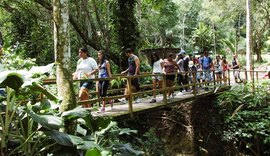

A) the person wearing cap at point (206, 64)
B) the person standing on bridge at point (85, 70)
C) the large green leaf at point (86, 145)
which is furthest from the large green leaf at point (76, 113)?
the person wearing cap at point (206, 64)

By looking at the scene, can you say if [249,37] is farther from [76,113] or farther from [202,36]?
[202,36]

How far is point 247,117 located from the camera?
10305 millimetres

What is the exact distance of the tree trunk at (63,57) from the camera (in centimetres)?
A: 418

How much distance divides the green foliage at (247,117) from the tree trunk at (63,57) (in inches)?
280

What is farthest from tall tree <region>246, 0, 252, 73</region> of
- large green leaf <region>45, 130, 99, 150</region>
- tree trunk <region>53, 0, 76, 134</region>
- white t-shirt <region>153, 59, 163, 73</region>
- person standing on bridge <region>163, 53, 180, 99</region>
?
large green leaf <region>45, 130, 99, 150</region>

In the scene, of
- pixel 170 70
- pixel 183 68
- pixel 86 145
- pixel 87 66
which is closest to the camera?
pixel 86 145

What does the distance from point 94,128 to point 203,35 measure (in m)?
34.6

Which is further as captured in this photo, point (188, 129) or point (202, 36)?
point (202, 36)

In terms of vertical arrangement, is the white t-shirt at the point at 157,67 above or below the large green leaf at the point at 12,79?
above

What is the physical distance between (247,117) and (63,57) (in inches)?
304

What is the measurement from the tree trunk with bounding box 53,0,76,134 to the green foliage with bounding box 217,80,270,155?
712cm

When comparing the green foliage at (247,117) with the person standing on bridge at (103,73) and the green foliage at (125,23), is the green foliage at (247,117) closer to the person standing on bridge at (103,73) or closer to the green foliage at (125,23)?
the green foliage at (125,23)

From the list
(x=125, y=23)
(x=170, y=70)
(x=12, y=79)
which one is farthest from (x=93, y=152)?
(x=125, y=23)

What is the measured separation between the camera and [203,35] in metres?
37.3
